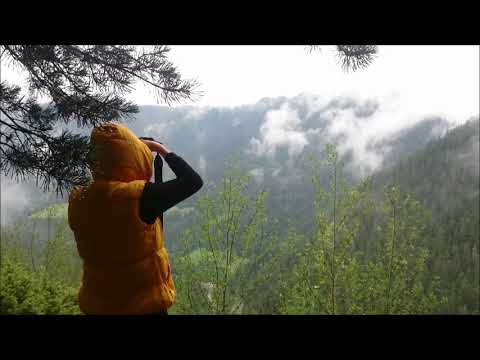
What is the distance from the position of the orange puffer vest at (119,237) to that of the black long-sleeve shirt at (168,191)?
0.07ft

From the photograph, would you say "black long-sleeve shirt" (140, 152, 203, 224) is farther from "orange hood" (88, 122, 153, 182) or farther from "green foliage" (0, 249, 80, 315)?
"green foliage" (0, 249, 80, 315)

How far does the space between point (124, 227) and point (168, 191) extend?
0.51 feet

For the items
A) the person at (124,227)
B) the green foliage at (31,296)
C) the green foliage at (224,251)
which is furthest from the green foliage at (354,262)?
the person at (124,227)

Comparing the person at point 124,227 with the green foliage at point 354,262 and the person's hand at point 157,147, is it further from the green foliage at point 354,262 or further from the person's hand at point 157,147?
the green foliage at point 354,262

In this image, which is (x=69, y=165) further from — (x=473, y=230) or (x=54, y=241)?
(x=473, y=230)

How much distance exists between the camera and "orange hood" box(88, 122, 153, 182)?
108 centimetres

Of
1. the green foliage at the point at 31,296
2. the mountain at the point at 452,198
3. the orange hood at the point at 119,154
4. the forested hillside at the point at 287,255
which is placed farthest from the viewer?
the mountain at the point at 452,198

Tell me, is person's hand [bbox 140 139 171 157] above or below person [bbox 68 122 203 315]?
above

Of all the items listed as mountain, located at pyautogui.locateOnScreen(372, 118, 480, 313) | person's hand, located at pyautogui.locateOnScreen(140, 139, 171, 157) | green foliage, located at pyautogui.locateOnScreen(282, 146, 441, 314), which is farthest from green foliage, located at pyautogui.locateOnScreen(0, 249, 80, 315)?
mountain, located at pyautogui.locateOnScreen(372, 118, 480, 313)

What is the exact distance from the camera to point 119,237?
110cm

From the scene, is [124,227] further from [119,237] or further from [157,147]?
[157,147]

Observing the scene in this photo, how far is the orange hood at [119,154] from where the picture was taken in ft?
3.54

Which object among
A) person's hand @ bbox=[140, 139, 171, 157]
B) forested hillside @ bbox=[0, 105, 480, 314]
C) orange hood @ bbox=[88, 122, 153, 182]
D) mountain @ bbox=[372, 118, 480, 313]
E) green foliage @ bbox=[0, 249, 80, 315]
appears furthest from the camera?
mountain @ bbox=[372, 118, 480, 313]
